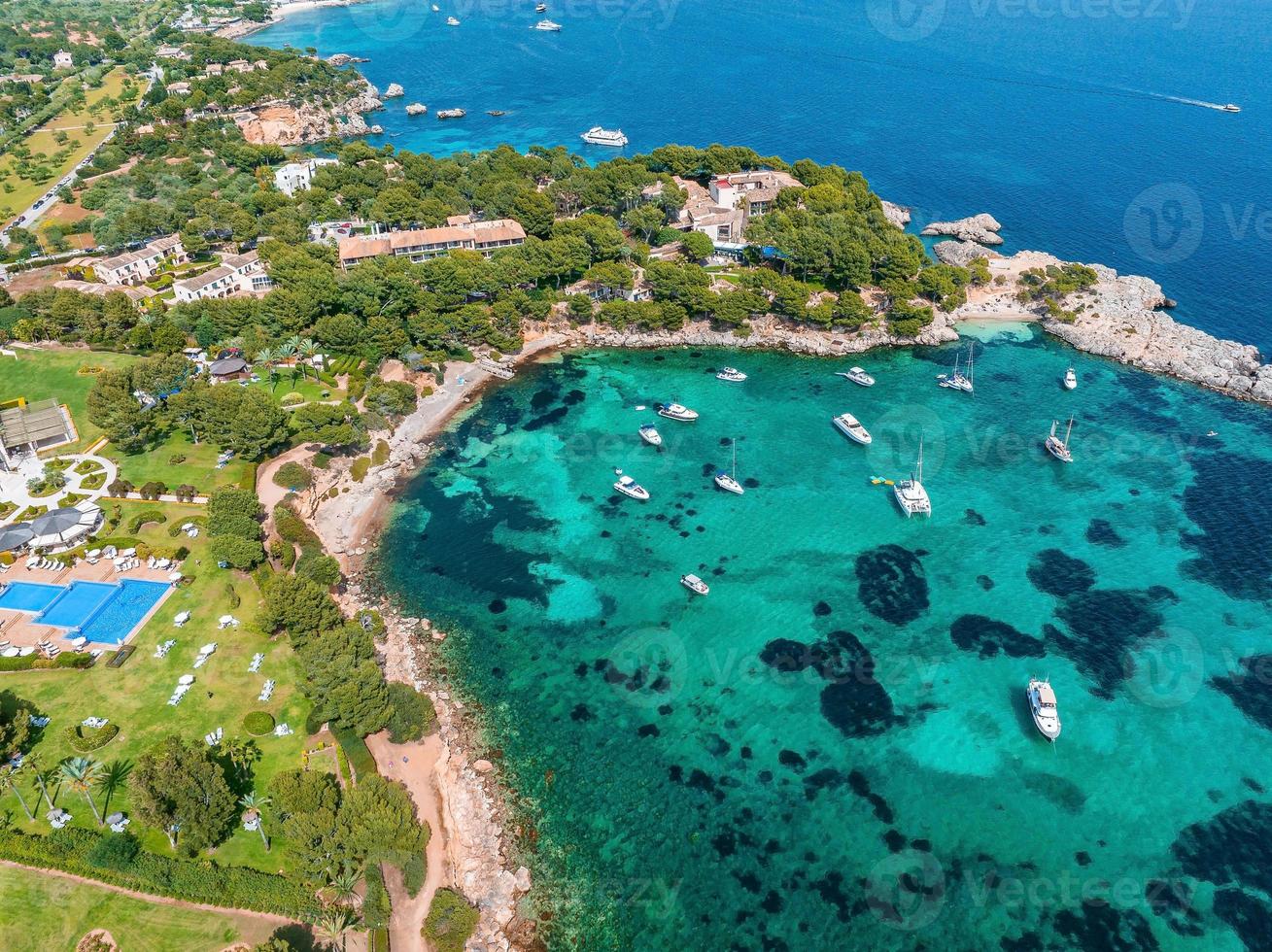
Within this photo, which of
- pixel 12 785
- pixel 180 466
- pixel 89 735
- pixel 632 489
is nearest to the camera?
pixel 12 785

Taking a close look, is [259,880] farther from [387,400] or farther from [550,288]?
[550,288]

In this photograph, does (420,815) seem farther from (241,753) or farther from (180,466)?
(180,466)

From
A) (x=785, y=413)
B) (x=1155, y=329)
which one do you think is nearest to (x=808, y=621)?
(x=785, y=413)

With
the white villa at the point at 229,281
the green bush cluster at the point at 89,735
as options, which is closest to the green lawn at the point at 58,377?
the white villa at the point at 229,281

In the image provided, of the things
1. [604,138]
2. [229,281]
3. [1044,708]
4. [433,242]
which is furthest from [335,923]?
[604,138]

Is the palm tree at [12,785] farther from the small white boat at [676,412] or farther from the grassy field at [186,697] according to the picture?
the small white boat at [676,412]
